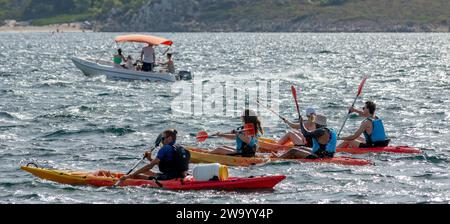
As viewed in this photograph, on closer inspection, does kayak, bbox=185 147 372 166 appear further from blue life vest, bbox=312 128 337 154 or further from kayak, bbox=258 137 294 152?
kayak, bbox=258 137 294 152

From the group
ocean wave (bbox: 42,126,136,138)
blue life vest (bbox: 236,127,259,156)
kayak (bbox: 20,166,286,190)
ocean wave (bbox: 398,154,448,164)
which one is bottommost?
ocean wave (bbox: 42,126,136,138)

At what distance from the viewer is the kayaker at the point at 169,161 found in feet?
69.4

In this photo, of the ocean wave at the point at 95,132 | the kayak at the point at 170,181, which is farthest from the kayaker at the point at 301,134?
the ocean wave at the point at 95,132

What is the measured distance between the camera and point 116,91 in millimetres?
46562

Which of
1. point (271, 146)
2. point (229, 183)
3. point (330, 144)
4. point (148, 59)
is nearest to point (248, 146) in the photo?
point (330, 144)

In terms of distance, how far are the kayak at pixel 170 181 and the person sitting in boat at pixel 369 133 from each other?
578 centimetres

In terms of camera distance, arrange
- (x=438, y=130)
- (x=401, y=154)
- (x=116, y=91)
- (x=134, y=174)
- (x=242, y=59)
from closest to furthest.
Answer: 1. (x=134, y=174)
2. (x=401, y=154)
3. (x=438, y=130)
4. (x=116, y=91)
5. (x=242, y=59)

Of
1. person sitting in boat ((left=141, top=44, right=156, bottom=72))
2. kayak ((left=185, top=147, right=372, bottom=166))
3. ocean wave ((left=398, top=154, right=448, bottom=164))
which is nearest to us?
kayak ((left=185, top=147, right=372, bottom=166))

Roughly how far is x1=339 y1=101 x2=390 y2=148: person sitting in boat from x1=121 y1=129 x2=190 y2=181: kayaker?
6.69 meters

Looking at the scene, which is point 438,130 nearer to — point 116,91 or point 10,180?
point 10,180

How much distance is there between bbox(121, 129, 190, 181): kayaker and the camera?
21141 millimetres

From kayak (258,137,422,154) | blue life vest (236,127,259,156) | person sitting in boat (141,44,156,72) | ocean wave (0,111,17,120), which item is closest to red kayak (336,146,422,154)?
kayak (258,137,422,154)
